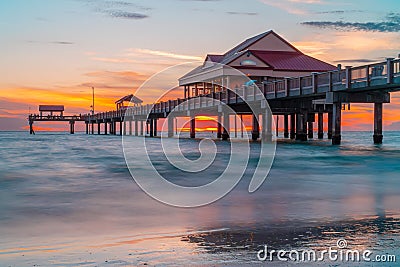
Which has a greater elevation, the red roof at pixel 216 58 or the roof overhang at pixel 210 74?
the red roof at pixel 216 58

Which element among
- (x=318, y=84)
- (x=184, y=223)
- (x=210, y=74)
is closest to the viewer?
(x=184, y=223)

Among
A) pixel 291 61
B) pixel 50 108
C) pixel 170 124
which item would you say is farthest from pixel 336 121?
pixel 50 108

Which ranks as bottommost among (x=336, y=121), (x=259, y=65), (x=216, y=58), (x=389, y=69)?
(x=336, y=121)

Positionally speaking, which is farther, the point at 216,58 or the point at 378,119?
the point at 216,58

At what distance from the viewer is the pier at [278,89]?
30656 mm

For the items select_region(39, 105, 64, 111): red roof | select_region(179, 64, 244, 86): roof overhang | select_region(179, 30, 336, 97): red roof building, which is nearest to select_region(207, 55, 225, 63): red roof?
select_region(179, 30, 336, 97): red roof building

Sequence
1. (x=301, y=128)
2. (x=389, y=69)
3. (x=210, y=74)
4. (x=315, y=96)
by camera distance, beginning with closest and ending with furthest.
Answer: (x=389, y=69) < (x=315, y=96) < (x=301, y=128) < (x=210, y=74)

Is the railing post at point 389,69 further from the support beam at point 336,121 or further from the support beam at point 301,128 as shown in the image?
the support beam at point 301,128

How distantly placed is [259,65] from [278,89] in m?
21.4

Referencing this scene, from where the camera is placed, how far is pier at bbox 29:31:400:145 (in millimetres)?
30656

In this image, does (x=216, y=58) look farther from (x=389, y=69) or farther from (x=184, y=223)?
(x=184, y=223)

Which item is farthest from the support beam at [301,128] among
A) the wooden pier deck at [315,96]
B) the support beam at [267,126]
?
the support beam at [267,126]

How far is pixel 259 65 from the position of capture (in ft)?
196

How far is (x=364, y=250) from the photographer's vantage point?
5.94m
